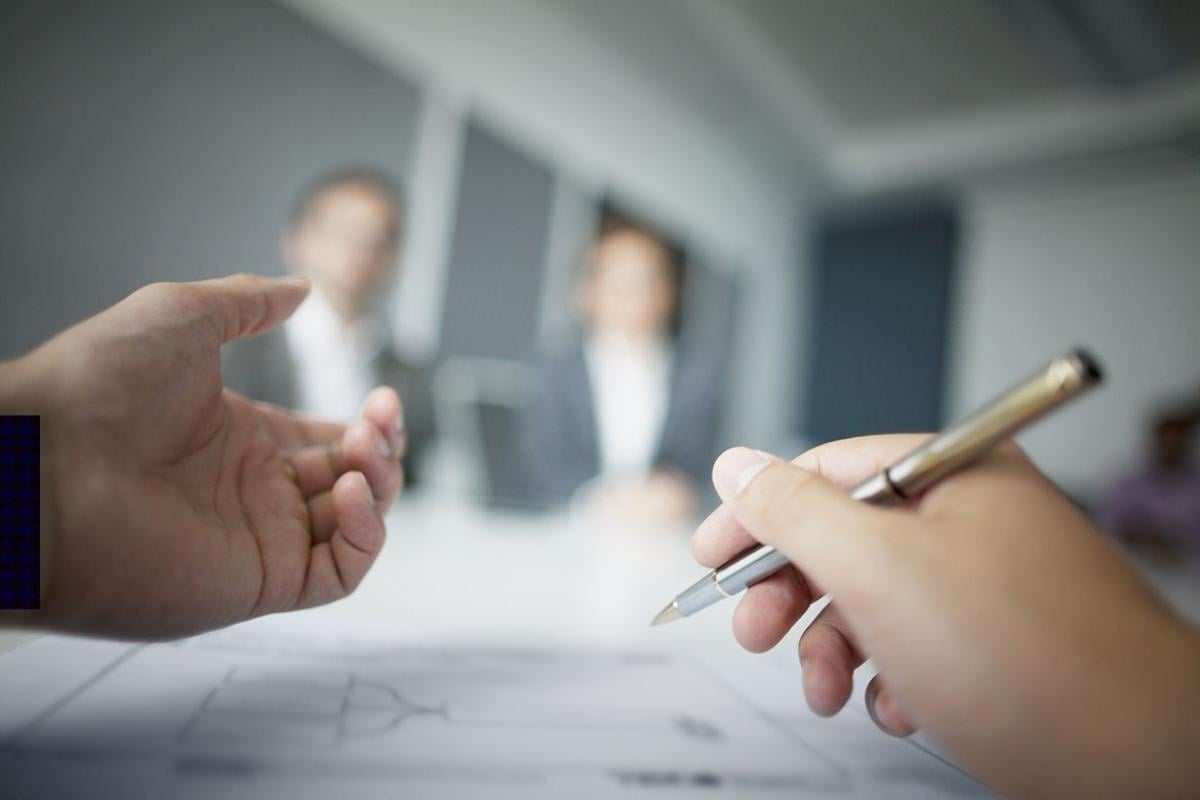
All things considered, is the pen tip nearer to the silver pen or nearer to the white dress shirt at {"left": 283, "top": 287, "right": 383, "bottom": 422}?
the silver pen

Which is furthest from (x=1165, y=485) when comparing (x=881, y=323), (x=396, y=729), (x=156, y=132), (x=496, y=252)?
(x=156, y=132)

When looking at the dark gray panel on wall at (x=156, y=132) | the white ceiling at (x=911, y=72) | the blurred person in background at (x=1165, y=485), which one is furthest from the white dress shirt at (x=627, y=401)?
the blurred person in background at (x=1165, y=485)

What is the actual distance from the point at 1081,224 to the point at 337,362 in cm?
341

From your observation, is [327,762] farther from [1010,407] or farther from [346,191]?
[346,191]

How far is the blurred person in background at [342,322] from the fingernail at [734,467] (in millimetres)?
481

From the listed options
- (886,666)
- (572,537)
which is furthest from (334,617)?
(572,537)

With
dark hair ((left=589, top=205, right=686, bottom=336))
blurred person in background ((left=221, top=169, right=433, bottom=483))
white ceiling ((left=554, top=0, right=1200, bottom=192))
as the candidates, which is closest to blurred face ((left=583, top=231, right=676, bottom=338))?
dark hair ((left=589, top=205, right=686, bottom=336))

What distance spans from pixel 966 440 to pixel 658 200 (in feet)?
8.09

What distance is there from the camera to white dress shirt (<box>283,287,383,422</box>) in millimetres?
868

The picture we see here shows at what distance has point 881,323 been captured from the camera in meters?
3.47

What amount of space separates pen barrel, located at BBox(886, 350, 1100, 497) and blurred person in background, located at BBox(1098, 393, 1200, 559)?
7.41 feet

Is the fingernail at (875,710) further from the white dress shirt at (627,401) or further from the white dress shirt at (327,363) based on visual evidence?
the white dress shirt at (627,401)

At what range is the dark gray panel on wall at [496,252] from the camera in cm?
176

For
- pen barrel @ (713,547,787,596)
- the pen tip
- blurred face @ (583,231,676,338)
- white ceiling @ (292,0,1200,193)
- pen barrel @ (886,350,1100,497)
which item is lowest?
the pen tip
